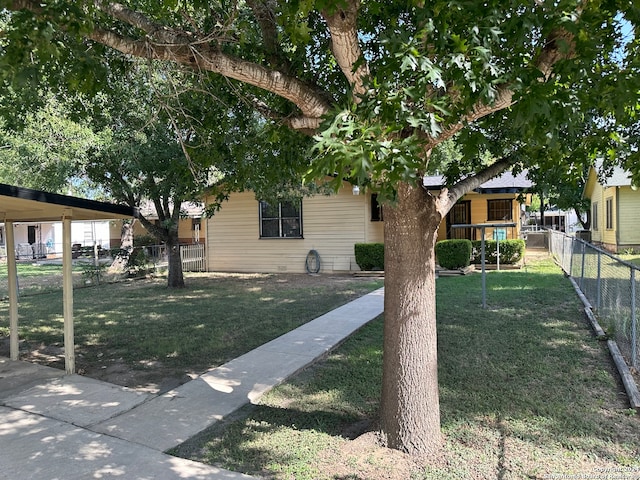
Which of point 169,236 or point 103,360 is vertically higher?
point 169,236

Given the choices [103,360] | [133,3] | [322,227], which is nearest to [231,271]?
[322,227]

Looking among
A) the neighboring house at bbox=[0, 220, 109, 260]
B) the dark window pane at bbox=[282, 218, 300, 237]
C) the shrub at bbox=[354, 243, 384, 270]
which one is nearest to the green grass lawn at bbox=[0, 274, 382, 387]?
the shrub at bbox=[354, 243, 384, 270]

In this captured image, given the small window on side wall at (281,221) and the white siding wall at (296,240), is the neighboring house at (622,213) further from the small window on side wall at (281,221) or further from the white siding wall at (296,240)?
the small window on side wall at (281,221)

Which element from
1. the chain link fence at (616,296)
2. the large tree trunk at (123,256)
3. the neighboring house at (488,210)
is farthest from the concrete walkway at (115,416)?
the neighboring house at (488,210)

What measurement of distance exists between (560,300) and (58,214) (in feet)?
30.6

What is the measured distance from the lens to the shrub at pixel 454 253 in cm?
1491

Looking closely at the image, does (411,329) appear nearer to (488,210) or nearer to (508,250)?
(508,250)

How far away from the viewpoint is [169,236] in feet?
44.6

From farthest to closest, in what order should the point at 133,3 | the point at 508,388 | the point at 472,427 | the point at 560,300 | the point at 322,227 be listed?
the point at 322,227 → the point at 560,300 → the point at 133,3 → the point at 508,388 → the point at 472,427

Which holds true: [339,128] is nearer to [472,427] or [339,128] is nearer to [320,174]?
[320,174]

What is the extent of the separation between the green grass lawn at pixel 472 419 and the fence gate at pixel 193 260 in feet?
42.9

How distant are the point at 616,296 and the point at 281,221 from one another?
12.4 m

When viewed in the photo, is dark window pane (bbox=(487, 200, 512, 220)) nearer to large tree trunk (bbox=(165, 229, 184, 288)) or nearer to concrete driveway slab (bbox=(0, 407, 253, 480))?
large tree trunk (bbox=(165, 229, 184, 288))

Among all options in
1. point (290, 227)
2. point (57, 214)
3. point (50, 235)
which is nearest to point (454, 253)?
point (290, 227)
